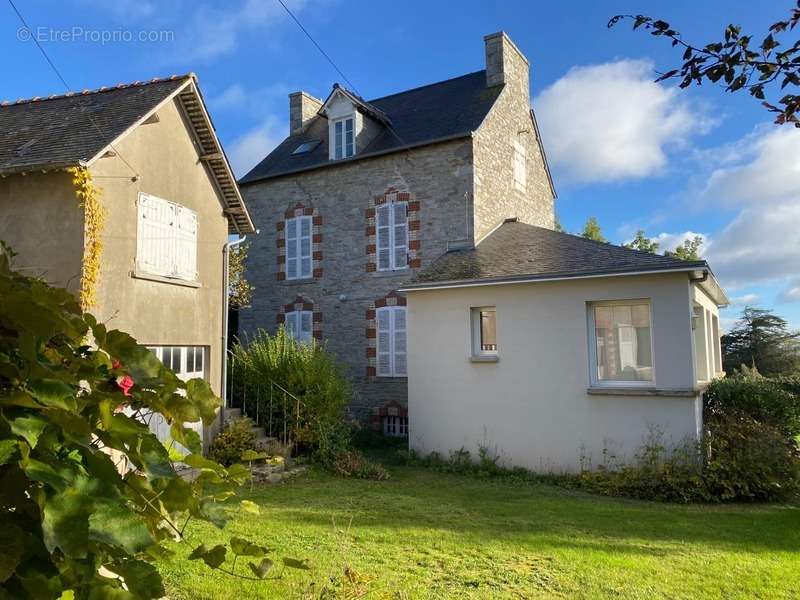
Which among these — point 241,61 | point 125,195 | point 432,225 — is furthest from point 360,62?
point 432,225

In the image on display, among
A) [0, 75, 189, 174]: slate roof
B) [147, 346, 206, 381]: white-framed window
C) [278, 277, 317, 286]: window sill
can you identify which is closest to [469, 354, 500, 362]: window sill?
[147, 346, 206, 381]: white-framed window

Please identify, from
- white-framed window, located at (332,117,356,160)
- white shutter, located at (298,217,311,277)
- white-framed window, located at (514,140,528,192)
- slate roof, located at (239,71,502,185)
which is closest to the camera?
slate roof, located at (239,71,502,185)

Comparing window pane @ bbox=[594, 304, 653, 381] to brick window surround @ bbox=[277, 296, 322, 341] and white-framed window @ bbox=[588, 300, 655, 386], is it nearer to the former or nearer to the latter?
white-framed window @ bbox=[588, 300, 655, 386]

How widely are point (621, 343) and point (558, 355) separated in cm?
113

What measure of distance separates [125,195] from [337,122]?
892 centimetres

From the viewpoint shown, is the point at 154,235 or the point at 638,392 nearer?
the point at 154,235

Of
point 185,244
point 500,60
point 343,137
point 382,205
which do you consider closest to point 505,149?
point 500,60

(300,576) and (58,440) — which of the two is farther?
(300,576)

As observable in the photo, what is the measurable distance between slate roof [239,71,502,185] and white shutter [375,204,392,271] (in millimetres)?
1625

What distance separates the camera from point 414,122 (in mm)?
17078

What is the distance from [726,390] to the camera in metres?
10.8

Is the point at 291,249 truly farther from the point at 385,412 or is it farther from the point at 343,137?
the point at 385,412

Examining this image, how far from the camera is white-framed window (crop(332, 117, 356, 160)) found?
663 inches

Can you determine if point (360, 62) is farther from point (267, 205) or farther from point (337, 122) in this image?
point (267, 205)
